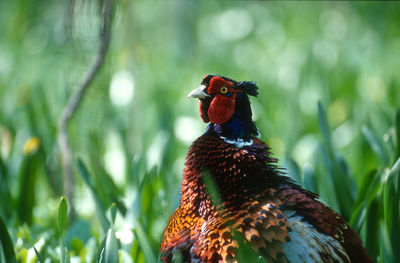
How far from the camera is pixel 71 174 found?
163cm

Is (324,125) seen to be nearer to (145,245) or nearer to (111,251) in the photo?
(145,245)

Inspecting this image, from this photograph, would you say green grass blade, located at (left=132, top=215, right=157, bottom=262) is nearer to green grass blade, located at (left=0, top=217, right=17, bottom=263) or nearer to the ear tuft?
green grass blade, located at (left=0, top=217, right=17, bottom=263)

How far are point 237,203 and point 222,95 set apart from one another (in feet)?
0.69

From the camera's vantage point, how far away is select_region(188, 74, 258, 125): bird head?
0.91 meters

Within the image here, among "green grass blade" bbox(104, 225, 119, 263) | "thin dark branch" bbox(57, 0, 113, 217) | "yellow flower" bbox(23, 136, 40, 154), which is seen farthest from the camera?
"yellow flower" bbox(23, 136, 40, 154)

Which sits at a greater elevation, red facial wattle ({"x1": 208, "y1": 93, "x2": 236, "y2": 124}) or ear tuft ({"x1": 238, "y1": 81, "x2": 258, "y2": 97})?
ear tuft ({"x1": 238, "y1": 81, "x2": 258, "y2": 97})

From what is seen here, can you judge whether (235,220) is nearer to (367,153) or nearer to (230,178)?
(230,178)

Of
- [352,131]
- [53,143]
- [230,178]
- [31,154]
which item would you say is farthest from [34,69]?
[230,178]

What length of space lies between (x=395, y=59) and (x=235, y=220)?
2898 mm

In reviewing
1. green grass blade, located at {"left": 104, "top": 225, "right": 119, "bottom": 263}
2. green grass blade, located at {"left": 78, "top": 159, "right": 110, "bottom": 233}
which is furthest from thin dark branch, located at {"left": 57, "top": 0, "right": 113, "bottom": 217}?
green grass blade, located at {"left": 104, "top": 225, "right": 119, "bottom": 263}

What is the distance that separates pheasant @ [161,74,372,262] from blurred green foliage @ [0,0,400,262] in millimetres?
134

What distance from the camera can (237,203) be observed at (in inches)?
36.0

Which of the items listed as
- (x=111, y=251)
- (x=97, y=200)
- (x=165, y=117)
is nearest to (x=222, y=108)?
(x=111, y=251)

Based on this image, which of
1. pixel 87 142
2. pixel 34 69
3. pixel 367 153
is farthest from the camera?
pixel 34 69
